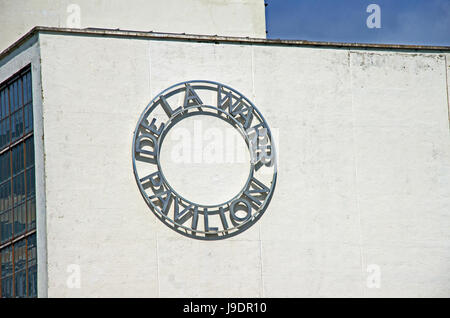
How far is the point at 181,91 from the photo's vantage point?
30.3m

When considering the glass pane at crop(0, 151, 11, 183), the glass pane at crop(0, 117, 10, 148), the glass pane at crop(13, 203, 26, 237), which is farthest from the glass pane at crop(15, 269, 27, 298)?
the glass pane at crop(0, 117, 10, 148)

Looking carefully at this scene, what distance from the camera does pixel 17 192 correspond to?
3036 cm

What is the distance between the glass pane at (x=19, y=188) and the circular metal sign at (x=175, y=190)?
352cm

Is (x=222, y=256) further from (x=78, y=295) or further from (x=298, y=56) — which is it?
(x=298, y=56)

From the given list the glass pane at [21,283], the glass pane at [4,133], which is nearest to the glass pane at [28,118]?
the glass pane at [4,133]

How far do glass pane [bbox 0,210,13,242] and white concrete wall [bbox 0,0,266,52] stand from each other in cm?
733

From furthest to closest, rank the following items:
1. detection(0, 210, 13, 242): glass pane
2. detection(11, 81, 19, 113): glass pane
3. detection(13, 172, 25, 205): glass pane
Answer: detection(11, 81, 19, 113): glass pane
detection(0, 210, 13, 242): glass pane
detection(13, 172, 25, 205): glass pane

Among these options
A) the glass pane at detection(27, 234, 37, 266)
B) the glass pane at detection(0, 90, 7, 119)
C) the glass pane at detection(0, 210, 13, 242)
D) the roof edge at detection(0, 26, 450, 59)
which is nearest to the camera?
the glass pane at detection(27, 234, 37, 266)

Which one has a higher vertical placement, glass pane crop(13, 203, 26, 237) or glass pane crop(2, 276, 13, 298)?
glass pane crop(13, 203, 26, 237)

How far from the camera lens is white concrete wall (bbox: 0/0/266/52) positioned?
116 ft

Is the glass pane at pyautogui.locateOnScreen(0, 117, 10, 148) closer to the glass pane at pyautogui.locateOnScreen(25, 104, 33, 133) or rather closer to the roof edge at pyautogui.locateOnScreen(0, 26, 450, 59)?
the glass pane at pyautogui.locateOnScreen(25, 104, 33, 133)

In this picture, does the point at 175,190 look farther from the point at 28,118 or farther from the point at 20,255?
the point at 20,255

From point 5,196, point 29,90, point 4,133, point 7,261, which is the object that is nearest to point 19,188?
point 5,196
